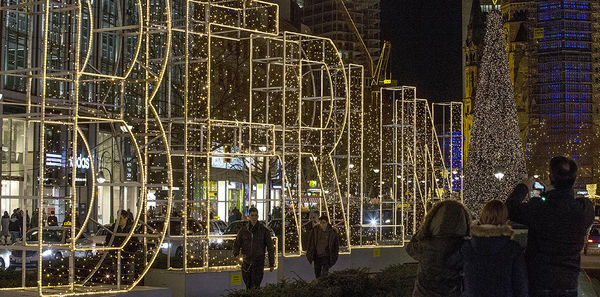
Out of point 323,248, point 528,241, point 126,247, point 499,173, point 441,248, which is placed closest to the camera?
point 528,241

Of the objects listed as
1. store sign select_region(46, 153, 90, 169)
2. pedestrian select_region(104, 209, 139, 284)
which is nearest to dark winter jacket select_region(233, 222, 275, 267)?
pedestrian select_region(104, 209, 139, 284)

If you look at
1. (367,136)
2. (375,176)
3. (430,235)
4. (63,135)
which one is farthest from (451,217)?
(375,176)

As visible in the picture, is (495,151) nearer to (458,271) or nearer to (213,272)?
(213,272)

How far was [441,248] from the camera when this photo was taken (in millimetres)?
8258

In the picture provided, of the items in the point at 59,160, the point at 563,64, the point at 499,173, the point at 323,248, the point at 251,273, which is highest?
the point at 563,64

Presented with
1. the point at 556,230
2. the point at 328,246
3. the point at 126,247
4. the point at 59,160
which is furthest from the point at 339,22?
the point at 556,230

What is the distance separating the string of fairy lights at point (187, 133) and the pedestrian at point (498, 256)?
5049mm

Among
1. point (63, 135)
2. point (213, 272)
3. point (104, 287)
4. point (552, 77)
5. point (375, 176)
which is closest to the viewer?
point (104, 287)

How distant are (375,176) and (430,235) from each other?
61337 millimetres

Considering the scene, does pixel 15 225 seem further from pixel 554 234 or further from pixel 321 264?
pixel 554 234

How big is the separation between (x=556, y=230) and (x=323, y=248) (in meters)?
11.6

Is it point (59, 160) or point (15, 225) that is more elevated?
point (59, 160)

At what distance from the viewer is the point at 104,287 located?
1241cm

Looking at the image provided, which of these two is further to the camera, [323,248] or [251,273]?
[323,248]
